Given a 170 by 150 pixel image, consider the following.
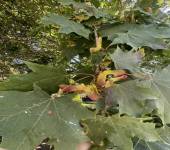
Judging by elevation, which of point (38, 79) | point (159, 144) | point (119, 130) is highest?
point (38, 79)

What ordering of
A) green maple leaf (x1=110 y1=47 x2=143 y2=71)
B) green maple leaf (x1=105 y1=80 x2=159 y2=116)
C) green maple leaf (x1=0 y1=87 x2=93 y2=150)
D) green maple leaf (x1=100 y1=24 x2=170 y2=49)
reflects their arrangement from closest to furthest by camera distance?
green maple leaf (x1=0 y1=87 x2=93 y2=150), green maple leaf (x1=105 y1=80 x2=159 y2=116), green maple leaf (x1=110 y1=47 x2=143 y2=71), green maple leaf (x1=100 y1=24 x2=170 y2=49)

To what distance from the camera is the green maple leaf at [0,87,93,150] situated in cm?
95

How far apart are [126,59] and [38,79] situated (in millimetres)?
262

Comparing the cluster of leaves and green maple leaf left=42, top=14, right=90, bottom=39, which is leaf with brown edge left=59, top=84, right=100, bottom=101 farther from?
green maple leaf left=42, top=14, right=90, bottom=39

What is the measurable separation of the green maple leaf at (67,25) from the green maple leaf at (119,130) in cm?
46

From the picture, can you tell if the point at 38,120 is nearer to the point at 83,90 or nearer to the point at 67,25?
the point at 83,90

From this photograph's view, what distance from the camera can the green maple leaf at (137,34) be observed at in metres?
1.36

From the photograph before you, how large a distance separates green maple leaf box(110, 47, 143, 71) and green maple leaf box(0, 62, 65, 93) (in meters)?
0.16

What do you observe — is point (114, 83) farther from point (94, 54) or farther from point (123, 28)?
point (123, 28)

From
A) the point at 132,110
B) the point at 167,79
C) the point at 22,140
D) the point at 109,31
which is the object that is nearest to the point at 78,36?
the point at 109,31

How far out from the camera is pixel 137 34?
144 cm

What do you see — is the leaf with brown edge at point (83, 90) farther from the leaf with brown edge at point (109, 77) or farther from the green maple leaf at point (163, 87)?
the green maple leaf at point (163, 87)

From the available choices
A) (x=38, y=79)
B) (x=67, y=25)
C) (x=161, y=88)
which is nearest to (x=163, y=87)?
(x=161, y=88)

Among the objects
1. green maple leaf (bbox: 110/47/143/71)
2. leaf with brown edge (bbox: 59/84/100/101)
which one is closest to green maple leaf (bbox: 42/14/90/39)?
green maple leaf (bbox: 110/47/143/71)
